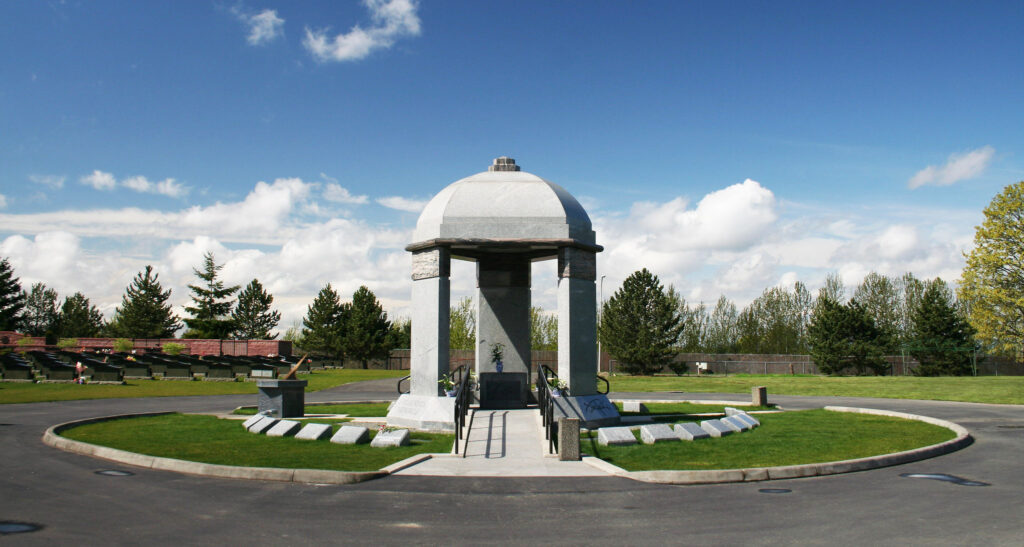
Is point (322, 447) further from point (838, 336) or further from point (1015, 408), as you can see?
point (838, 336)

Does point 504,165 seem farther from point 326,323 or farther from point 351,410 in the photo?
point 326,323

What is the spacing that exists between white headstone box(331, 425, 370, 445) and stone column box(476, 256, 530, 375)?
244 inches

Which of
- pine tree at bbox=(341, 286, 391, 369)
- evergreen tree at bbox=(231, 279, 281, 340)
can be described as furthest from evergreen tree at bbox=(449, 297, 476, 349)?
evergreen tree at bbox=(231, 279, 281, 340)

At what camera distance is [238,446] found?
12.6 m

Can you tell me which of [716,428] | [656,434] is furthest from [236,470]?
[716,428]

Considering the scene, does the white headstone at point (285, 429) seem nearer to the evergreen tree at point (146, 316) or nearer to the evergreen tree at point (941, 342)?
the evergreen tree at point (941, 342)

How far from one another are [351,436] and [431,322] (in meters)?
3.69

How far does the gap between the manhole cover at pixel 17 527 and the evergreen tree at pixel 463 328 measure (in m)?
57.9

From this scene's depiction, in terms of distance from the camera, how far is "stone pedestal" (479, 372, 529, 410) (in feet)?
57.9

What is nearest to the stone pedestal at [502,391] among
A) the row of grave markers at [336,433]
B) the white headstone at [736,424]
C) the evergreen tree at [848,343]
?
the row of grave markers at [336,433]

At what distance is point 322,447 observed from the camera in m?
12.6

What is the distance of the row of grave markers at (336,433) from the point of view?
1288 centimetres

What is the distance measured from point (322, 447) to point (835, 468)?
876cm

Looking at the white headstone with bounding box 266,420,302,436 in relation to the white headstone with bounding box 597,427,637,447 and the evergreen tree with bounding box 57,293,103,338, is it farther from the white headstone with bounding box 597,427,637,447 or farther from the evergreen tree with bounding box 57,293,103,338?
the evergreen tree with bounding box 57,293,103,338
